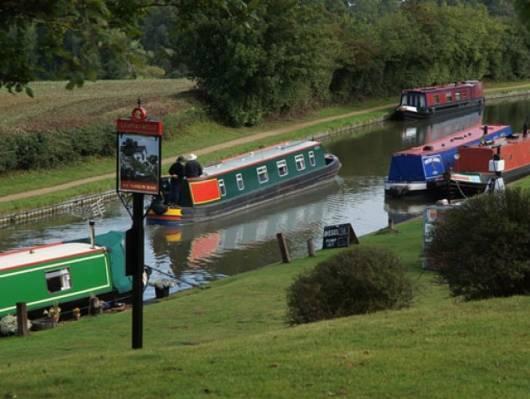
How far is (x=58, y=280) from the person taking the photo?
2145 centimetres

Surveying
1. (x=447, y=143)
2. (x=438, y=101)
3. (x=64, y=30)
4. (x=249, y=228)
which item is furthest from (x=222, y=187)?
(x=438, y=101)

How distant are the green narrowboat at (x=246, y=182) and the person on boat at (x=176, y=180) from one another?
99mm

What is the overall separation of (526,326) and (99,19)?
5906mm

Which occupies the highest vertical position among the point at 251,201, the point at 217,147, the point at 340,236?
the point at 340,236

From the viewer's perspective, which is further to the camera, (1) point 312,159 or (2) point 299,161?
(1) point 312,159

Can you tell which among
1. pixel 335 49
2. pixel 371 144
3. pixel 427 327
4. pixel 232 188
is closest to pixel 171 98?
pixel 371 144

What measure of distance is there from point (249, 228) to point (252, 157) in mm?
5763

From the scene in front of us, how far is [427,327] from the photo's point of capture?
11.9 metres

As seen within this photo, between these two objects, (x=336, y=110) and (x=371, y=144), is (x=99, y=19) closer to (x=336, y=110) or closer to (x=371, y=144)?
(x=371, y=144)

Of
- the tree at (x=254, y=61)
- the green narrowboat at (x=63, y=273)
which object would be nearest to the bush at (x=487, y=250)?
the green narrowboat at (x=63, y=273)

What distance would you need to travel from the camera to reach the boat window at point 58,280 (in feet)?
69.8

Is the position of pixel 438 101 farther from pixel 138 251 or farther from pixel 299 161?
pixel 138 251

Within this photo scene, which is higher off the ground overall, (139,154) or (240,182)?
(139,154)

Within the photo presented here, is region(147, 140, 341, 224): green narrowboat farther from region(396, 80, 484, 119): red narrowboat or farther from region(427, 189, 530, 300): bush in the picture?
region(396, 80, 484, 119): red narrowboat
